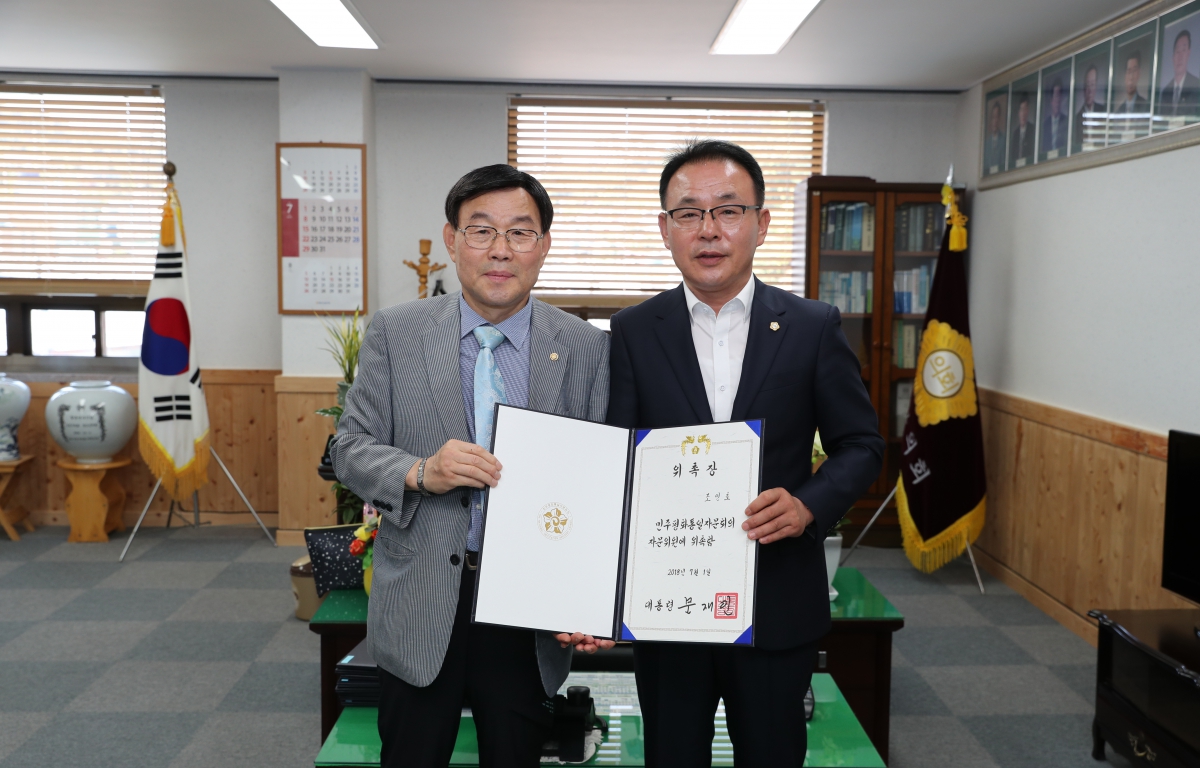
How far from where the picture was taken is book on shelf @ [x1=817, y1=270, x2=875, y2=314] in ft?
15.9

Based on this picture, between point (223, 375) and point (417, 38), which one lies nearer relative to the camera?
point (417, 38)

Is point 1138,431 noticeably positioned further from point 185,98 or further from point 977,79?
point 185,98

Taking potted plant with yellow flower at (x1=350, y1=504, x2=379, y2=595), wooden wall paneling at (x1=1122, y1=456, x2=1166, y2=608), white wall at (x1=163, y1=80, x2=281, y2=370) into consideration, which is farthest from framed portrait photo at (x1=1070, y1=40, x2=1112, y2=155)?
white wall at (x1=163, y1=80, x2=281, y2=370)

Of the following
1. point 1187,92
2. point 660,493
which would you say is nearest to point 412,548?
point 660,493

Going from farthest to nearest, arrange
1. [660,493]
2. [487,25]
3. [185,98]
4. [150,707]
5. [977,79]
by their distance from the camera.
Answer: [185,98] → [977,79] → [487,25] → [150,707] → [660,493]

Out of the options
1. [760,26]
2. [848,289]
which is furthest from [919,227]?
[760,26]

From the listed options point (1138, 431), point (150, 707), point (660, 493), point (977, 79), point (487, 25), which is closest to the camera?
point (660, 493)

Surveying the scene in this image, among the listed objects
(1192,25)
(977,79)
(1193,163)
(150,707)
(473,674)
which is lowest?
(150,707)

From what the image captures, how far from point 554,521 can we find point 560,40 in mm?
3199

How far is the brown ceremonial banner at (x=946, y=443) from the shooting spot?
4.23 m

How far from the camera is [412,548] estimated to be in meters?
1.50

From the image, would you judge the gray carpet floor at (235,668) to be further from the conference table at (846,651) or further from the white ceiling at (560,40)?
the white ceiling at (560,40)

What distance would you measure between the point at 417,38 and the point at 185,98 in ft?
5.98

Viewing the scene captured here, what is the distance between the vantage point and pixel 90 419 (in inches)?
179
